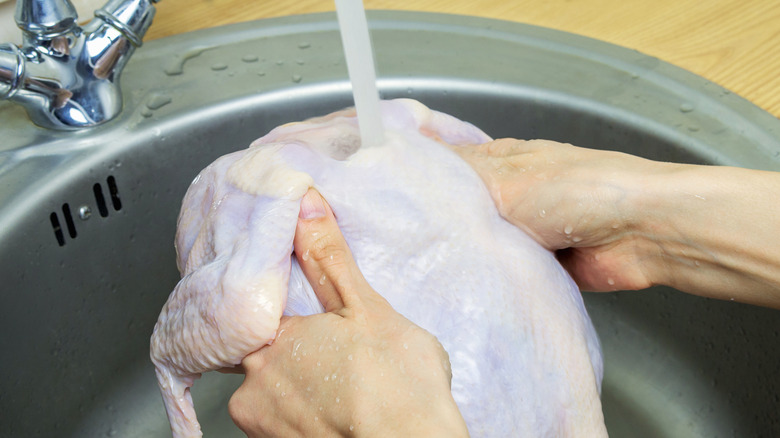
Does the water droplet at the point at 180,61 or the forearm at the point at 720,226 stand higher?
the water droplet at the point at 180,61

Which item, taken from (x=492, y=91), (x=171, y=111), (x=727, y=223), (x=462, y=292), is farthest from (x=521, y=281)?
(x=171, y=111)

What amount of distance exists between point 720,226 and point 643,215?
6 cm

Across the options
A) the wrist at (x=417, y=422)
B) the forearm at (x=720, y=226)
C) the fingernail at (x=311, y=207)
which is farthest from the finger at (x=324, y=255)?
the forearm at (x=720, y=226)

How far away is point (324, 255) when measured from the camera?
1.91ft

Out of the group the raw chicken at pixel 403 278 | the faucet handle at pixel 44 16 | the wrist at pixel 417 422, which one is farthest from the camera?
the faucet handle at pixel 44 16

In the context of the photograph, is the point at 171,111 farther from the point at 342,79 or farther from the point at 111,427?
the point at 111,427

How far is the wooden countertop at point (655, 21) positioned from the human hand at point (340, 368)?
538 millimetres

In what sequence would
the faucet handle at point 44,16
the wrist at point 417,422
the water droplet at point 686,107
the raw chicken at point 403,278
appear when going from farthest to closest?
the water droplet at point 686,107 < the faucet handle at point 44,16 < the raw chicken at point 403,278 < the wrist at point 417,422

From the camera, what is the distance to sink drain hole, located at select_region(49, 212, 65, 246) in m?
0.78

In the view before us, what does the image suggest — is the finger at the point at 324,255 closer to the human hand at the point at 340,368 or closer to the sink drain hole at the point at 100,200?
the human hand at the point at 340,368

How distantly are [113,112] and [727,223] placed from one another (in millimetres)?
665

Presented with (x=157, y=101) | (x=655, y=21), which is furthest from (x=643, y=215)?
(x=157, y=101)

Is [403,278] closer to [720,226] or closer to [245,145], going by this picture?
[720,226]

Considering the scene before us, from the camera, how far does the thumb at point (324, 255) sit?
57 centimetres
